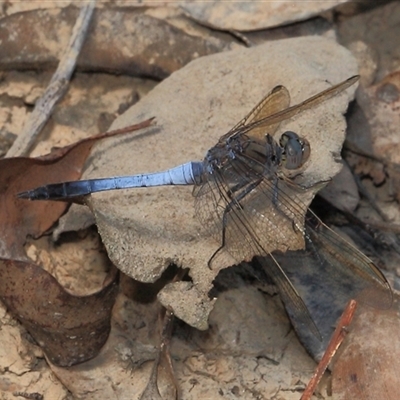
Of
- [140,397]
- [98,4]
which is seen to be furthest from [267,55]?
[140,397]

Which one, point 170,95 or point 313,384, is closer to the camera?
point 313,384

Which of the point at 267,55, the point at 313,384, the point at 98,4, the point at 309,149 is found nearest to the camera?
the point at 313,384

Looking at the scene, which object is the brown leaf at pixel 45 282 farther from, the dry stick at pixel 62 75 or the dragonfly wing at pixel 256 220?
the dry stick at pixel 62 75

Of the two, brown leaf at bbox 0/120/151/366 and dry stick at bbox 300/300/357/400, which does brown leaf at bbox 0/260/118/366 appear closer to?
brown leaf at bbox 0/120/151/366

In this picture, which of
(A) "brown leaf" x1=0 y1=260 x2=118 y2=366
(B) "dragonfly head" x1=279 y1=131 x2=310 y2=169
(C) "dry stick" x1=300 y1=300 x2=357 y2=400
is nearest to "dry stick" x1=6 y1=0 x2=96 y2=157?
(A) "brown leaf" x1=0 y1=260 x2=118 y2=366

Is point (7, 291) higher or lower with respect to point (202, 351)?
higher

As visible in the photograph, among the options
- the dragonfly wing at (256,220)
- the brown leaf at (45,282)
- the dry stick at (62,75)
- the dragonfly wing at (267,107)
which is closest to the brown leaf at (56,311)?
the brown leaf at (45,282)

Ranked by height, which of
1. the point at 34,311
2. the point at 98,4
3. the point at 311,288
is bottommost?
the point at 311,288

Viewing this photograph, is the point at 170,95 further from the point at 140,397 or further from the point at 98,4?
the point at 140,397
